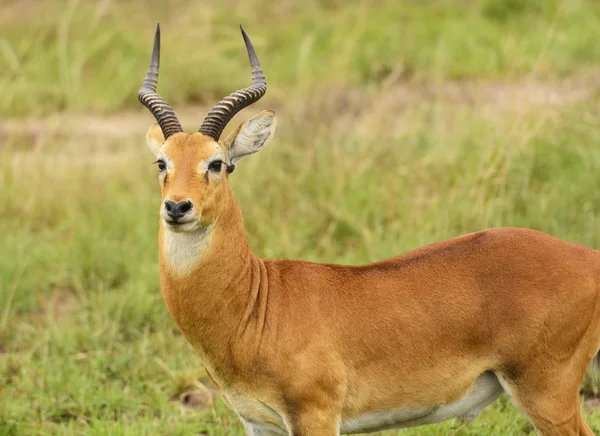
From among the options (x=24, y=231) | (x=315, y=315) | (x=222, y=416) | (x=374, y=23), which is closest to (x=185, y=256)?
(x=315, y=315)

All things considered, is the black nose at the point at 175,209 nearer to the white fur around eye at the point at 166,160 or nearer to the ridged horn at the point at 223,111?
the white fur around eye at the point at 166,160

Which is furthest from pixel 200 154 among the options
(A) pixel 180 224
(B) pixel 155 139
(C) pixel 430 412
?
(C) pixel 430 412

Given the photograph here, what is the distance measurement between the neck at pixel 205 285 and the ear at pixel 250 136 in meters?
0.24

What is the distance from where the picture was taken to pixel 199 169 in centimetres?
395

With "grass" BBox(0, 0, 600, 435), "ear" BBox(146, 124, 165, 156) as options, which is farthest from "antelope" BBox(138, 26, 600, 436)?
"grass" BBox(0, 0, 600, 435)

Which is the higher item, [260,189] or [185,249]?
[185,249]

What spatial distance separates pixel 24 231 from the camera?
7.40 metres

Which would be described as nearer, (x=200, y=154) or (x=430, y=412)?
(x=200, y=154)

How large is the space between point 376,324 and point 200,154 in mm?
998

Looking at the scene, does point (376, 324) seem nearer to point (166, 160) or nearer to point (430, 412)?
point (430, 412)

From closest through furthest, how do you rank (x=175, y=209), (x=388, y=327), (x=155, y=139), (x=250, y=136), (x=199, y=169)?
(x=175, y=209), (x=199, y=169), (x=388, y=327), (x=250, y=136), (x=155, y=139)

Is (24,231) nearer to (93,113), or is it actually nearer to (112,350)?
(112,350)

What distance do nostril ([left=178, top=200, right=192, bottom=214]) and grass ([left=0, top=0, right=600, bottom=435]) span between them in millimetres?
1516

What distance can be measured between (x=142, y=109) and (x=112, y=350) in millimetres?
5471
